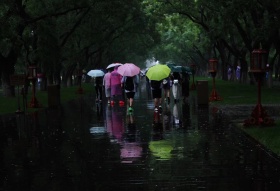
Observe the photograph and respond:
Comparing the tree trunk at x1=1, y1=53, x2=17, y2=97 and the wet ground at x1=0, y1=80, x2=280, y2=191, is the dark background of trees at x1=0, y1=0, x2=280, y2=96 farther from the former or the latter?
the wet ground at x1=0, y1=80, x2=280, y2=191

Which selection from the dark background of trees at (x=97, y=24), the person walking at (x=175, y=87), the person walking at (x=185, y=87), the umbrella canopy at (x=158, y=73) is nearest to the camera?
the umbrella canopy at (x=158, y=73)

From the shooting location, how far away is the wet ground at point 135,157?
22.3 feet

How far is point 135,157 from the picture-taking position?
876 cm

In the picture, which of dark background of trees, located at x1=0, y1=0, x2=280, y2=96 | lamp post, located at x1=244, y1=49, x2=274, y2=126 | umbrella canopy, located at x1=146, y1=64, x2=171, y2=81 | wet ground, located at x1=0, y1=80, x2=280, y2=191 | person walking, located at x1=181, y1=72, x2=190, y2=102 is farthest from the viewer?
dark background of trees, located at x1=0, y1=0, x2=280, y2=96

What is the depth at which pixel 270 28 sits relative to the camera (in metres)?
25.9

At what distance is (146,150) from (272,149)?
241 cm

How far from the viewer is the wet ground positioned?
680 centimetres

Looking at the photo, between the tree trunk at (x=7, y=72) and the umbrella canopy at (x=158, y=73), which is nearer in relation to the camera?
the umbrella canopy at (x=158, y=73)

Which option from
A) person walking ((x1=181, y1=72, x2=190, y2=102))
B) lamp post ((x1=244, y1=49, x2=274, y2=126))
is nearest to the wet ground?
lamp post ((x1=244, y1=49, x2=274, y2=126))

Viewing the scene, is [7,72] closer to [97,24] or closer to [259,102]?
[97,24]

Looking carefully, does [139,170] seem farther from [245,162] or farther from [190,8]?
[190,8]

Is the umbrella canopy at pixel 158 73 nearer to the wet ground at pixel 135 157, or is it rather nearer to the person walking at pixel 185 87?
the wet ground at pixel 135 157

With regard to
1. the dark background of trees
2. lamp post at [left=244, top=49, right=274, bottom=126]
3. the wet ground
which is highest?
the dark background of trees

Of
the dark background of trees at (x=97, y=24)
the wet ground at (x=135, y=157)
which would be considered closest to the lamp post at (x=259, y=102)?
the wet ground at (x=135, y=157)
